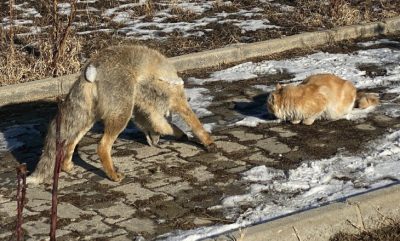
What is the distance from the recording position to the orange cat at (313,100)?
7.80m

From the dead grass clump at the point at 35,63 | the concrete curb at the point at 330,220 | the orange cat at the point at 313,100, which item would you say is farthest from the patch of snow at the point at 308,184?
the dead grass clump at the point at 35,63

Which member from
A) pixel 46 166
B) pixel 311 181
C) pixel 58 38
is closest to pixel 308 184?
pixel 311 181

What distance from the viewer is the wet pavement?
5.91 m

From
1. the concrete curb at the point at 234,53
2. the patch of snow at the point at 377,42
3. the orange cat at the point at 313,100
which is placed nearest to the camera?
the orange cat at the point at 313,100

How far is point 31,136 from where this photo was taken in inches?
316

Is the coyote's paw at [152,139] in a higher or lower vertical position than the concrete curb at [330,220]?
lower

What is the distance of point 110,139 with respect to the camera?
22.4ft

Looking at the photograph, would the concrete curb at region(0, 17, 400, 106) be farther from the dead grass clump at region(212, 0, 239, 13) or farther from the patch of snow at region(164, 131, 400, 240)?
the patch of snow at region(164, 131, 400, 240)

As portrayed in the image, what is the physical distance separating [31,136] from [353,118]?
296 centimetres

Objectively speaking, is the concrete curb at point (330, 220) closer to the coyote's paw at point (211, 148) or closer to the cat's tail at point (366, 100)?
the coyote's paw at point (211, 148)

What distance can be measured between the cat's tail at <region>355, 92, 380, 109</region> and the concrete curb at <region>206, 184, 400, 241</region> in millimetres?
2389

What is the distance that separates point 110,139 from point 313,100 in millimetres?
1990

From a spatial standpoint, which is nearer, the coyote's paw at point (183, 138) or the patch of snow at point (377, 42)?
the coyote's paw at point (183, 138)

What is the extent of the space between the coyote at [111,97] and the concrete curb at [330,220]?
173 centimetres
